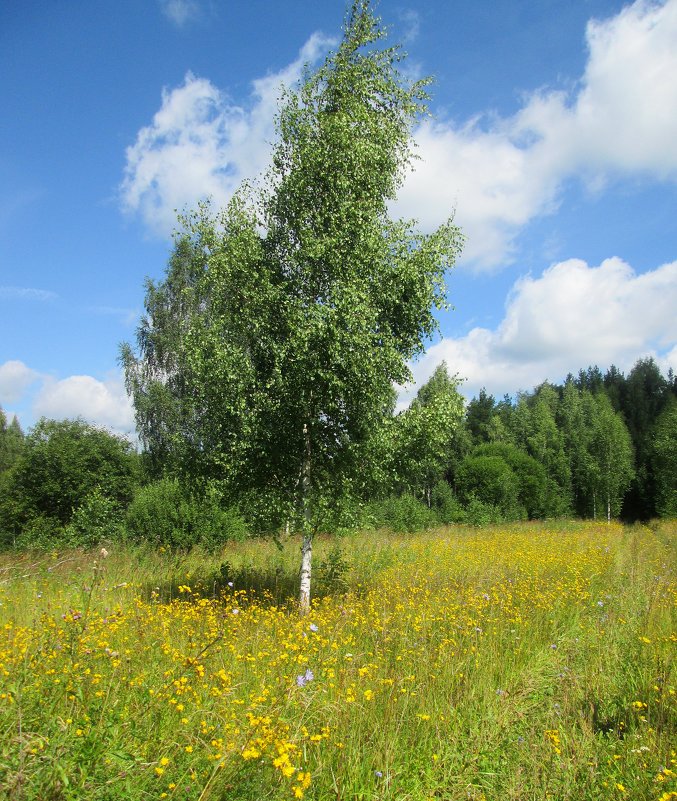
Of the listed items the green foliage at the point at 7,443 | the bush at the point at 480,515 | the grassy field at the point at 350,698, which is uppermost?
the green foliage at the point at 7,443

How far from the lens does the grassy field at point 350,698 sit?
284 cm

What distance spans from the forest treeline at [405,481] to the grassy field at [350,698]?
7.39ft

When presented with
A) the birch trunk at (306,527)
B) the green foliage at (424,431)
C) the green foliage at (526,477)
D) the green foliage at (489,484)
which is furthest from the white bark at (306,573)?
the green foliage at (526,477)

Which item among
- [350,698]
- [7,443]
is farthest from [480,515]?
[7,443]

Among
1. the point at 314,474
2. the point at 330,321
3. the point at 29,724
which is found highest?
the point at 330,321

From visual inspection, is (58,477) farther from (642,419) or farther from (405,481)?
(642,419)

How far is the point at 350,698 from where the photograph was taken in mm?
3721

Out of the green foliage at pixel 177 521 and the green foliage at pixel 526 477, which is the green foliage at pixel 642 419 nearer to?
the green foliage at pixel 526 477

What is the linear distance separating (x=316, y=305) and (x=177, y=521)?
860 centimetres

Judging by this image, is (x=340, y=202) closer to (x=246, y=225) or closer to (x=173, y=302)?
(x=246, y=225)

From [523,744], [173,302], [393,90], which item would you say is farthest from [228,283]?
[173,302]

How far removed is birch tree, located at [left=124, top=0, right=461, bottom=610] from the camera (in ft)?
24.7

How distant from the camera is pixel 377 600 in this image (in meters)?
7.66

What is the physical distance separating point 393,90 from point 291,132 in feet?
6.38
